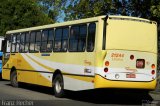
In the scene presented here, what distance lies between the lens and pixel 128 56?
16.1 metres

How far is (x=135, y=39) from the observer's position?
16.3 metres

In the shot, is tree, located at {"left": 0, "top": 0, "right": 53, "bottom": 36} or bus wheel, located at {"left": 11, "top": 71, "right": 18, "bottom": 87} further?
tree, located at {"left": 0, "top": 0, "right": 53, "bottom": 36}

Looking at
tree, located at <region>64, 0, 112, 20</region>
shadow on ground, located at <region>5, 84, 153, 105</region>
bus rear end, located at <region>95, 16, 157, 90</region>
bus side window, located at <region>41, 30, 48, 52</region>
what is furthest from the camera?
tree, located at <region>64, 0, 112, 20</region>

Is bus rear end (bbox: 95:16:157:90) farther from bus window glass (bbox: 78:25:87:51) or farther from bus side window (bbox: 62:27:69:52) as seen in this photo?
bus side window (bbox: 62:27:69:52)

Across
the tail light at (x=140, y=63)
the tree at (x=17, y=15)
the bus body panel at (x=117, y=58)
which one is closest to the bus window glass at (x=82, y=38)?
the bus body panel at (x=117, y=58)

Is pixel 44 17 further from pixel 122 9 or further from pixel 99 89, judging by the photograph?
pixel 99 89

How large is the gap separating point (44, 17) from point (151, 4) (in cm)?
2571

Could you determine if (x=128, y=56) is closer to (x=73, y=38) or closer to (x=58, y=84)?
(x=73, y=38)

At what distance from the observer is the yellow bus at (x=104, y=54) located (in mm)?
15773

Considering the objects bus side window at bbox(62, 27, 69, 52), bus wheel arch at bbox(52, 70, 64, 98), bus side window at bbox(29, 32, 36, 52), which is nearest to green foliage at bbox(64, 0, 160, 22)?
bus side window at bbox(29, 32, 36, 52)

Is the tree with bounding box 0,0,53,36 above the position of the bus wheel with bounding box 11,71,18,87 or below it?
above

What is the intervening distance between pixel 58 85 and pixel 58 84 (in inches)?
1.6

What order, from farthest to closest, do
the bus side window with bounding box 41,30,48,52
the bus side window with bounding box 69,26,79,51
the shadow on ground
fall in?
1. the bus side window with bounding box 41,30,48,52
2. the bus side window with bounding box 69,26,79,51
3. the shadow on ground

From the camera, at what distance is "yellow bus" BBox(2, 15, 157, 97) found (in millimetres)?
15773
